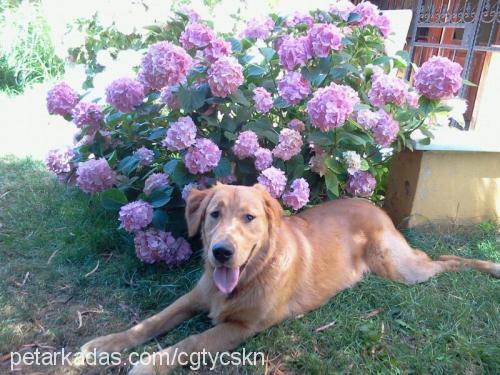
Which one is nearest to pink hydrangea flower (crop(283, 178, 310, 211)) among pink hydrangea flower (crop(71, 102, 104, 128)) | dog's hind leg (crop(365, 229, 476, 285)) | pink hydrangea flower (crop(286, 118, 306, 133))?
pink hydrangea flower (crop(286, 118, 306, 133))

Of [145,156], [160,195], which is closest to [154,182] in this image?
[160,195]

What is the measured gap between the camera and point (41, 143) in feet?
19.3

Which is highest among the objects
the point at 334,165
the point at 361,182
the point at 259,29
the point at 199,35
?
the point at 259,29

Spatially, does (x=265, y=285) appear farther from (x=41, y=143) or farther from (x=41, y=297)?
(x=41, y=143)

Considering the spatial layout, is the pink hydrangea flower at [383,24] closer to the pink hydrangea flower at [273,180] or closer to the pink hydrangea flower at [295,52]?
the pink hydrangea flower at [295,52]

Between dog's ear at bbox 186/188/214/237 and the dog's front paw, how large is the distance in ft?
2.20

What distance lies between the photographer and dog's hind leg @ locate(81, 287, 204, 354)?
7.93ft

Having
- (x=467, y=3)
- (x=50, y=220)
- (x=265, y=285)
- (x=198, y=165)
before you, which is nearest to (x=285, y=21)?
(x=198, y=165)

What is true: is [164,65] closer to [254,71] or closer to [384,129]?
[254,71]

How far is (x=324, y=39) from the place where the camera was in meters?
2.98

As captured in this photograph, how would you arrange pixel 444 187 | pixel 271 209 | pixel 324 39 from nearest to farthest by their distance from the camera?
pixel 271 209 → pixel 324 39 → pixel 444 187

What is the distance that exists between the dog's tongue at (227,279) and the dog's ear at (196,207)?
1.02ft

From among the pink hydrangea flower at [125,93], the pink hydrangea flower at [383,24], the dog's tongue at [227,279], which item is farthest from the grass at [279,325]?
the pink hydrangea flower at [383,24]

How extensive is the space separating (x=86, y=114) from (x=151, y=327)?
1689 millimetres
